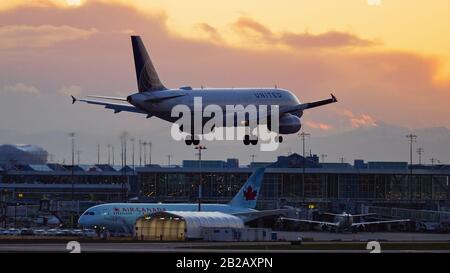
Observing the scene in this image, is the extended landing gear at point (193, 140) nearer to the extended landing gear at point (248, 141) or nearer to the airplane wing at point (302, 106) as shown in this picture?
the extended landing gear at point (248, 141)

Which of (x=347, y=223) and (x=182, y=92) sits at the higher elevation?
(x=182, y=92)

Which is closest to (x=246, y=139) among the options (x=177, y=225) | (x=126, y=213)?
(x=177, y=225)

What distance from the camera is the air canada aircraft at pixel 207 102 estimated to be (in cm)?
13700

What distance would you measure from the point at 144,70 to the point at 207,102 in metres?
9.04

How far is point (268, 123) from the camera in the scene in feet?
474

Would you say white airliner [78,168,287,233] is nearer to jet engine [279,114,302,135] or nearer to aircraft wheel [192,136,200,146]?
aircraft wheel [192,136,200,146]

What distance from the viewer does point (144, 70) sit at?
463ft

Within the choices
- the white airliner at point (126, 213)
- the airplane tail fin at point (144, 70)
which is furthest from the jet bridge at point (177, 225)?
the airplane tail fin at point (144, 70)

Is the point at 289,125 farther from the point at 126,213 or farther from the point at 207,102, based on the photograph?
the point at 126,213

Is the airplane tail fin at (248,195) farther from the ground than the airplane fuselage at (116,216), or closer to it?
farther from the ground

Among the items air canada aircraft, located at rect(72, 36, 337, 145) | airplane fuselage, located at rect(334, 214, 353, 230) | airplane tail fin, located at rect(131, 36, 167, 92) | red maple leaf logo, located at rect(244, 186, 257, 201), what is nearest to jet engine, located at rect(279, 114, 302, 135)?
air canada aircraft, located at rect(72, 36, 337, 145)
